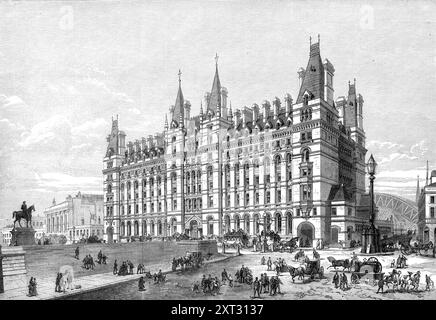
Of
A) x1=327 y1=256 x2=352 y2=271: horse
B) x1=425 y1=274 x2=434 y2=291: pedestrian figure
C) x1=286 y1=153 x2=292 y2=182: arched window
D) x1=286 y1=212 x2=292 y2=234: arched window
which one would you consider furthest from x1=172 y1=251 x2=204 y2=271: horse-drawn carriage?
x1=286 y1=153 x2=292 y2=182: arched window

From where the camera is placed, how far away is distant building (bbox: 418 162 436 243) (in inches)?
640

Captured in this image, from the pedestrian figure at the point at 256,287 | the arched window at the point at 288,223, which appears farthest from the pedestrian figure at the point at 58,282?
the arched window at the point at 288,223

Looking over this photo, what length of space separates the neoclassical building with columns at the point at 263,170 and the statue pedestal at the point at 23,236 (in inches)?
246

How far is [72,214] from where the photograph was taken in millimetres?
21500

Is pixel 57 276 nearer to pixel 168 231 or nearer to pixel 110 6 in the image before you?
pixel 110 6

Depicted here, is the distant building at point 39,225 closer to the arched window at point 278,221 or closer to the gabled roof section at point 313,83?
the arched window at point 278,221

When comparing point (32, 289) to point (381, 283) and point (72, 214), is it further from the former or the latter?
point (381, 283)

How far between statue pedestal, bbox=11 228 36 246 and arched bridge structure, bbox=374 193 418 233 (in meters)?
17.4

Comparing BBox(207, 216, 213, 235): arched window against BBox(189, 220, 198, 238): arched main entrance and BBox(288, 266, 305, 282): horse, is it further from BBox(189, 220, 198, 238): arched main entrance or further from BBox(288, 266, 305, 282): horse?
BBox(288, 266, 305, 282): horse

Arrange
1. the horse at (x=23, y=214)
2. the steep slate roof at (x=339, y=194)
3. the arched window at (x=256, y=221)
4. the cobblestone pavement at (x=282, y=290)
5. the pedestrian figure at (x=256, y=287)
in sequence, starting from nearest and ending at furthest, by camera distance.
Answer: the cobblestone pavement at (x=282, y=290), the pedestrian figure at (x=256, y=287), the horse at (x=23, y=214), the steep slate roof at (x=339, y=194), the arched window at (x=256, y=221)

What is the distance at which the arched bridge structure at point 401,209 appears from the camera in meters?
18.5

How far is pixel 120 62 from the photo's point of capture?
17.6 m

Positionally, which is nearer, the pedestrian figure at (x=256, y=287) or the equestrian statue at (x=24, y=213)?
the pedestrian figure at (x=256, y=287)

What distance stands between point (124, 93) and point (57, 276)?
8309 millimetres
